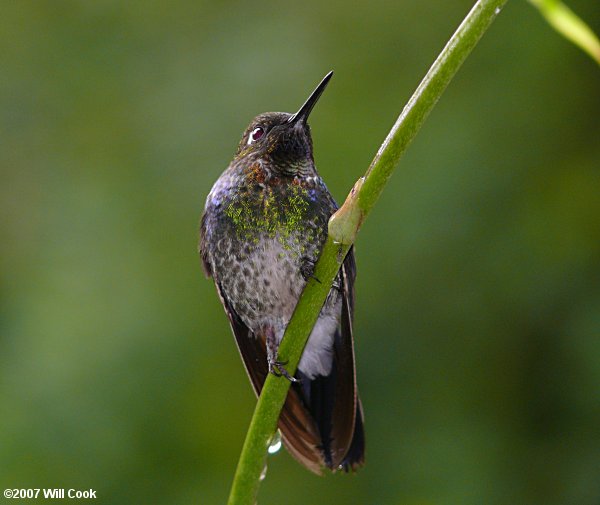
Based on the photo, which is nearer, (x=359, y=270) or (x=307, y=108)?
(x=307, y=108)

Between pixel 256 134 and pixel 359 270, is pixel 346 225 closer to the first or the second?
pixel 256 134

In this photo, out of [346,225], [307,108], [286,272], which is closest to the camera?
[346,225]

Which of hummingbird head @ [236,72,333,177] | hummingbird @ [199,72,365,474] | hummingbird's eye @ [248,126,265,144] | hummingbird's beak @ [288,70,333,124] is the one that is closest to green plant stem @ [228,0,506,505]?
hummingbird's beak @ [288,70,333,124]

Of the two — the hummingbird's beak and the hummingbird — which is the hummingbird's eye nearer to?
the hummingbird

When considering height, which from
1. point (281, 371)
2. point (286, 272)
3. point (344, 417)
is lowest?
point (344, 417)

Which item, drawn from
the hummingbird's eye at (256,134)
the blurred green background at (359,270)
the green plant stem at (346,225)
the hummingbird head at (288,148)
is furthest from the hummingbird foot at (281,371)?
the blurred green background at (359,270)

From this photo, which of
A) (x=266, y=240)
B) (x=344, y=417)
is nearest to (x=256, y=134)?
(x=266, y=240)

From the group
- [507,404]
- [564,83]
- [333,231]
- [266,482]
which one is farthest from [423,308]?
[333,231]
